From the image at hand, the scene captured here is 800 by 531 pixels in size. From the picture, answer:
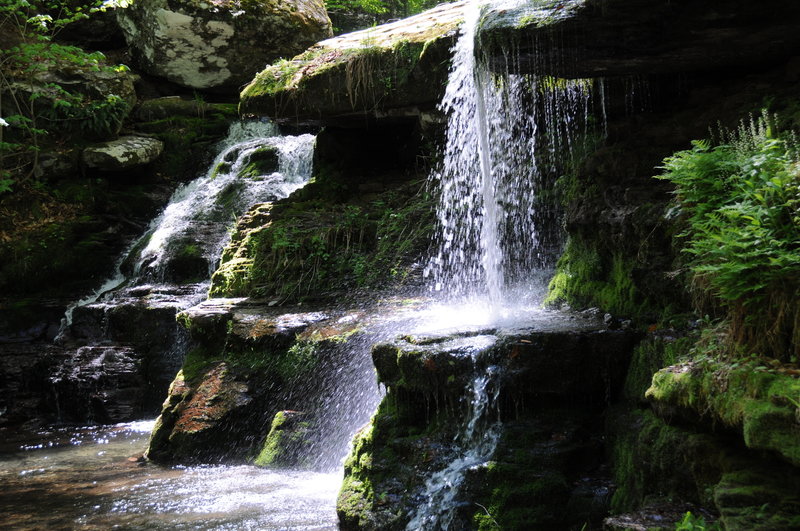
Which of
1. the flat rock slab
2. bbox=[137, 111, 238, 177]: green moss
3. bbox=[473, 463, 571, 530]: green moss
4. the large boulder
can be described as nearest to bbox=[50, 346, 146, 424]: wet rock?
the flat rock slab

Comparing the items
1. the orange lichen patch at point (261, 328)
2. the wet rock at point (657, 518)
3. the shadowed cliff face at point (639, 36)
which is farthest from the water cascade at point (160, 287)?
the wet rock at point (657, 518)

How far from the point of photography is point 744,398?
296 centimetres

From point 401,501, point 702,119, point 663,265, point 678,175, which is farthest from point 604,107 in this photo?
point 401,501

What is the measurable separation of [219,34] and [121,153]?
4056mm

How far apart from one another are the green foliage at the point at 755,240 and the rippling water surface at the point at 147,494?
307 cm

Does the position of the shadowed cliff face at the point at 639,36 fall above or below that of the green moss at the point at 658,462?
above

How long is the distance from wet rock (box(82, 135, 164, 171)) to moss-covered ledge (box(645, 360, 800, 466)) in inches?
490

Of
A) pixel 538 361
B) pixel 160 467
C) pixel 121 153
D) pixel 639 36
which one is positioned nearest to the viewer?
pixel 538 361

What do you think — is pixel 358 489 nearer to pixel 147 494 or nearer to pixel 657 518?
pixel 657 518

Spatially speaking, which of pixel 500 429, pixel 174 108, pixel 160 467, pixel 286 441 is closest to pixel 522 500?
pixel 500 429

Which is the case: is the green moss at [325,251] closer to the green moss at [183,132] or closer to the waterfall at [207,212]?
the waterfall at [207,212]

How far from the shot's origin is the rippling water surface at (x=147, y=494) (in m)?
4.91

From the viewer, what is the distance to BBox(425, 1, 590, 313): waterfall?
697cm

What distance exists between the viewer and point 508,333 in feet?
15.1
